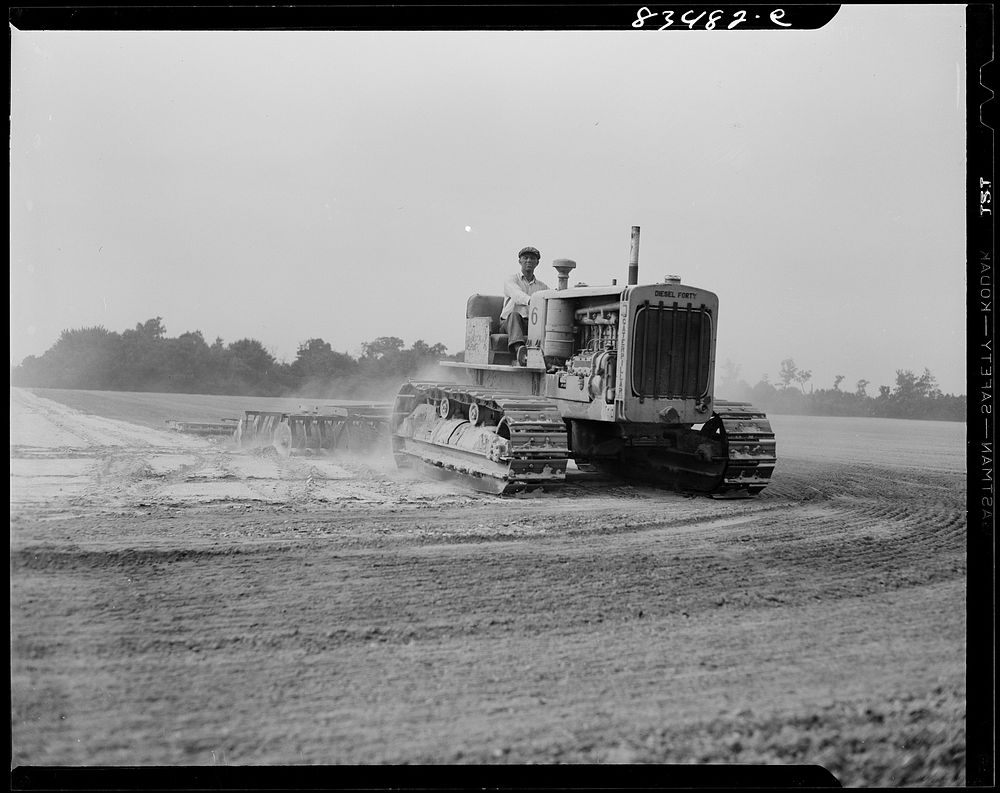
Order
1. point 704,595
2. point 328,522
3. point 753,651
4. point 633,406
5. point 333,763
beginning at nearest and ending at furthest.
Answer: point 333,763
point 753,651
point 704,595
point 328,522
point 633,406

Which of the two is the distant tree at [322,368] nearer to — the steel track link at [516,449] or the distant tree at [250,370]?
the distant tree at [250,370]

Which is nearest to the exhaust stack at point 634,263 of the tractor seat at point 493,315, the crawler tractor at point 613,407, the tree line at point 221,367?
the crawler tractor at point 613,407

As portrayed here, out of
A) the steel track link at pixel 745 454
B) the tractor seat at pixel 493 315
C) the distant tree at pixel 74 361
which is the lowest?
the steel track link at pixel 745 454

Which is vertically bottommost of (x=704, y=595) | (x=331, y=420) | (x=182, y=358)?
(x=704, y=595)

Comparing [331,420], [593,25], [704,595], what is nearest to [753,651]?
[704,595]

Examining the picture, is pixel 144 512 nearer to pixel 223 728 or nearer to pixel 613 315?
pixel 223 728

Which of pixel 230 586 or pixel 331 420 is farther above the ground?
pixel 331 420

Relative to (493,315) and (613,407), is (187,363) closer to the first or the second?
(493,315)
